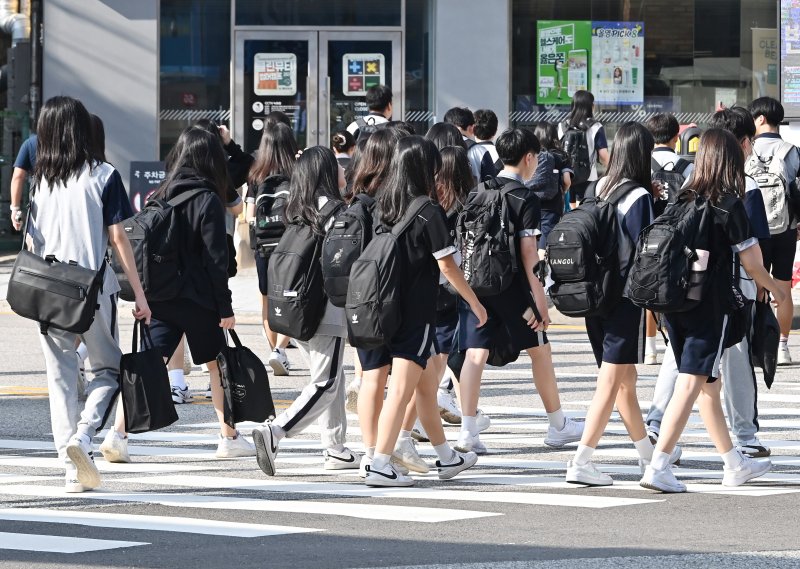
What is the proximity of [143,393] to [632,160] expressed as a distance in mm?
2814

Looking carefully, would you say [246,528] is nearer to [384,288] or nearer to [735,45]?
[384,288]

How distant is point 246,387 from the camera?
9.33 meters

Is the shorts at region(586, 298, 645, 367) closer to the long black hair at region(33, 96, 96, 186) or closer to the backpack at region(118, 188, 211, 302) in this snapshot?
the backpack at region(118, 188, 211, 302)

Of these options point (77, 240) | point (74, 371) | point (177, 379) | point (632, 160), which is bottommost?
point (177, 379)

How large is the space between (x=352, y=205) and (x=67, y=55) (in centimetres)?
1457

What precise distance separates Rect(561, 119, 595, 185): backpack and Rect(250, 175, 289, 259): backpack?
5240 millimetres

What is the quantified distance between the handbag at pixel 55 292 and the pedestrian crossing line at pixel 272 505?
2.79 ft

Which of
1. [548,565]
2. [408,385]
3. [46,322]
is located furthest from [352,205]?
[548,565]

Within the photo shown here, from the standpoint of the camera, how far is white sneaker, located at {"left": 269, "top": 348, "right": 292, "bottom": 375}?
13.4m

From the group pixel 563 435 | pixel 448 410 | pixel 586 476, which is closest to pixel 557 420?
pixel 563 435

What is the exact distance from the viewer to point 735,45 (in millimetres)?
23109

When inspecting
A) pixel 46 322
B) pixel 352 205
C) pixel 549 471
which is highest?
pixel 352 205

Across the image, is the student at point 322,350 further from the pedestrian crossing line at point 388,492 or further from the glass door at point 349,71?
the glass door at point 349,71

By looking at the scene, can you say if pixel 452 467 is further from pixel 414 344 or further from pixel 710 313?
pixel 710 313
